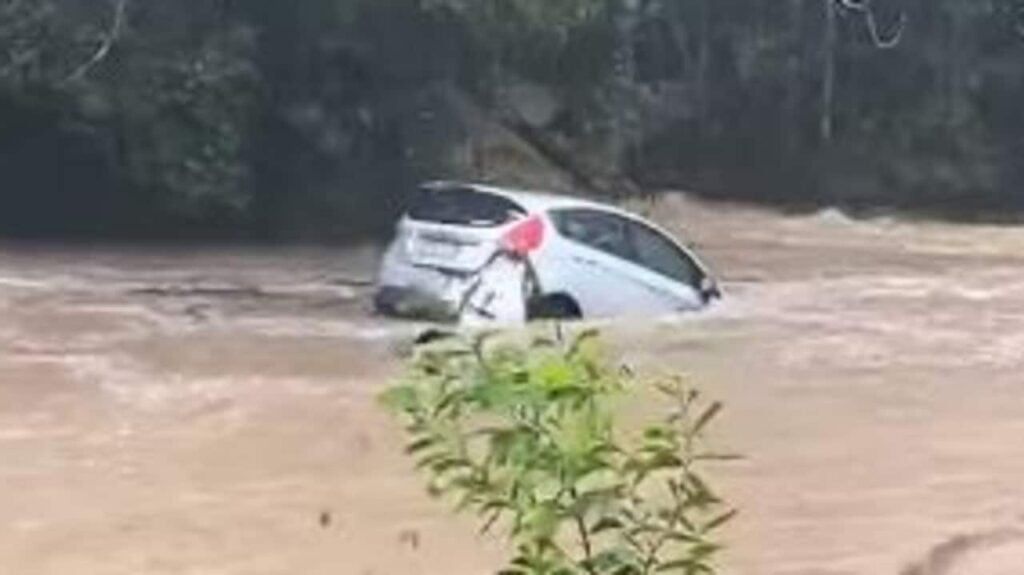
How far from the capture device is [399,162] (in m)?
24.8

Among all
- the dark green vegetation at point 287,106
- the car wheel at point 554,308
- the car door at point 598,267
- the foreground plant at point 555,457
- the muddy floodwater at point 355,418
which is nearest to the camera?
the foreground plant at point 555,457

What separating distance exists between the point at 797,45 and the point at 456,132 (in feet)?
29.7

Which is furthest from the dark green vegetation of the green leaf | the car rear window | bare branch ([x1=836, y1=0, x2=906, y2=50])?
the green leaf

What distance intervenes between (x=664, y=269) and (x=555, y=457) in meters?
14.2

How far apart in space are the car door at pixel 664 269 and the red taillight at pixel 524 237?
0.98m

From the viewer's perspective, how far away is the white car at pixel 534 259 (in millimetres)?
16141

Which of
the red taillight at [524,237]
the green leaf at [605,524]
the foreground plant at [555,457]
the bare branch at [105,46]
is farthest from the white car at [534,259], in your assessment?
the green leaf at [605,524]

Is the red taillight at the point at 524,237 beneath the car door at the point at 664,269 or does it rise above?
above

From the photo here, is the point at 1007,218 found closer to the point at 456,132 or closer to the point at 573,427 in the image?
the point at 456,132

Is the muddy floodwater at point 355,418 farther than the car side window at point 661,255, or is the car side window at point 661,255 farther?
the car side window at point 661,255

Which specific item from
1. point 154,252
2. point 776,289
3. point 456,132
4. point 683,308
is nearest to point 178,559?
point 683,308

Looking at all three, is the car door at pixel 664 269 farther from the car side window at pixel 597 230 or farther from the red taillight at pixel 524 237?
the red taillight at pixel 524 237

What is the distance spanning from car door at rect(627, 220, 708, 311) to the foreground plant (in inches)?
537

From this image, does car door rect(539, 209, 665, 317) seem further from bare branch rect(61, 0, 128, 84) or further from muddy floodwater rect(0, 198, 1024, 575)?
bare branch rect(61, 0, 128, 84)
